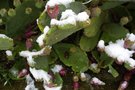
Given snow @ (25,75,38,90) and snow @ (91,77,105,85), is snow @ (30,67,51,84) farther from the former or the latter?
snow @ (91,77,105,85)

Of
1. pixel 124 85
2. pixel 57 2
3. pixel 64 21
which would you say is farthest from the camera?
pixel 124 85

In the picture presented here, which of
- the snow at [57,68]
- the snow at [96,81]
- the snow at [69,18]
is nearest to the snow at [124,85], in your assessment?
the snow at [96,81]

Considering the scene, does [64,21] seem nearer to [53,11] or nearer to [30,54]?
[53,11]

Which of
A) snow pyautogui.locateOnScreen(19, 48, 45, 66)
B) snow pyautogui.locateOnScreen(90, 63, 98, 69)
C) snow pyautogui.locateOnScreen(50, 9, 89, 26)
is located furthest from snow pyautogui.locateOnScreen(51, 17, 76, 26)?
snow pyautogui.locateOnScreen(90, 63, 98, 69)

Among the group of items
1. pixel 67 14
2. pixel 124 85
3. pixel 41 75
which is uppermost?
pixel 67 14

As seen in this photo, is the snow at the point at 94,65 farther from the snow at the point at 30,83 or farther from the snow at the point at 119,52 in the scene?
the snow at the point at 30,83

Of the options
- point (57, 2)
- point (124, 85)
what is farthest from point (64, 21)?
point (124, 85)
